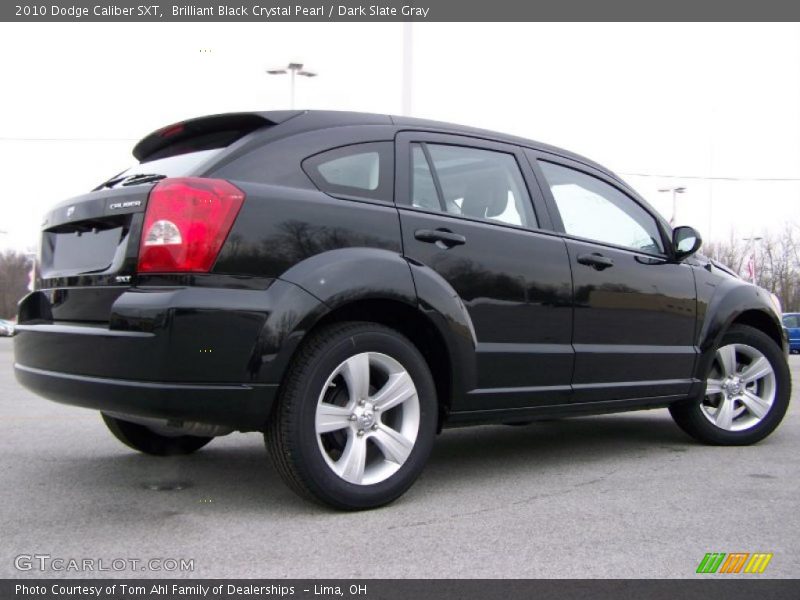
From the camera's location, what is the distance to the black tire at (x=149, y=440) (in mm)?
4250

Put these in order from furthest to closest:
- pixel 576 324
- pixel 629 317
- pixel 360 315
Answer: pixel 629 317, pixel 576 324, pixel 360 315

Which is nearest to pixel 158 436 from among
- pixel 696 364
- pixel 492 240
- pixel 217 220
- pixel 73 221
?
pixel 73 221

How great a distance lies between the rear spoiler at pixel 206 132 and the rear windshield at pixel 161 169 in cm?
7

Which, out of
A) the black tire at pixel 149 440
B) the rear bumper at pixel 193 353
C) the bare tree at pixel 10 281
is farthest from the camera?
the bare tree at pixel 10 281

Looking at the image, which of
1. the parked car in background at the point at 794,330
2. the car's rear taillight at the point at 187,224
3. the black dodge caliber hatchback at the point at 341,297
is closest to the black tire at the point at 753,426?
the black dodge caliber hatchback at the point at 341,297

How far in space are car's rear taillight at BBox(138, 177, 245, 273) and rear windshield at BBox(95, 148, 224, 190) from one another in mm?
227

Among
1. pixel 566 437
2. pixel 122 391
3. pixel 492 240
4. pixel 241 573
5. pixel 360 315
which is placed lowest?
pixel 566 437

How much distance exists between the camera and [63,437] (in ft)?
16.9

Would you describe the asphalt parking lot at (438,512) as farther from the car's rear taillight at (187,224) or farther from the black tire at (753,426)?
the car's rear taillight at (187,224)

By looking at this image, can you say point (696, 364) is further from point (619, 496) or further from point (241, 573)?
point (241, 573)

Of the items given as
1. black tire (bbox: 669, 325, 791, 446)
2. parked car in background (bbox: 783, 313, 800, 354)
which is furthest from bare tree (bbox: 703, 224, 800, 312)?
black tire (bbox: 669, 325, 791, 446)
